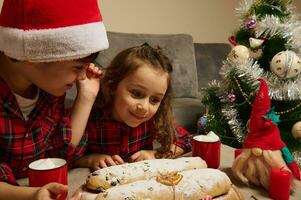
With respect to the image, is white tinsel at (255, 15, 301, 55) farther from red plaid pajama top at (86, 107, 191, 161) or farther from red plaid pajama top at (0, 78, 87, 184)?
red plaid pajama top at (0, 78, 87, 184)

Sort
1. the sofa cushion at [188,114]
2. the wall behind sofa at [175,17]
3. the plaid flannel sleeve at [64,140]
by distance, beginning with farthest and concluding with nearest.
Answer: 1. the wall behind sofa at [175,17]
2. the sofa cushion at [188,114]
3. the plaid flannel sleeve at [64,140]

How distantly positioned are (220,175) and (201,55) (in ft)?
5.91

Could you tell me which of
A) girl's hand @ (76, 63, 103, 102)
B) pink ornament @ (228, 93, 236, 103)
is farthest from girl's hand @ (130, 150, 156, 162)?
pink ornament @ (228, 93, 236, 103)

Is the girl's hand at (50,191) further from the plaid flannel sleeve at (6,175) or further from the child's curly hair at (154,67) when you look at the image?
the child's curly hair at (154,67)

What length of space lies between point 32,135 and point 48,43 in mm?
309

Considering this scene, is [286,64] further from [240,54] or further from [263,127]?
[263,127]

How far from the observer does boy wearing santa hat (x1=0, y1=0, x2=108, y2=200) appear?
832 mm

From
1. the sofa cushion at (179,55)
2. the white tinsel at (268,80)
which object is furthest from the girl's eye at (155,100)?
the sofa cushion at (179,55)

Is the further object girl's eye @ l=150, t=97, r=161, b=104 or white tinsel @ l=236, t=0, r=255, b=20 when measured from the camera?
white tinsel @ l=236, t=0, r=255, b=20

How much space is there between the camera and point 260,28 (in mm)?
1563

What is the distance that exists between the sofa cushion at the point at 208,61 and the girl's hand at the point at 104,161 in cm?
150

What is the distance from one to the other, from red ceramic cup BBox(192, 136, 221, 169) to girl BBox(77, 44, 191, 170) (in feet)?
0.43

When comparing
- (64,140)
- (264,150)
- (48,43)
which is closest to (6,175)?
(64,140)

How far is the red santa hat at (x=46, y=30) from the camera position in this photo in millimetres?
828
